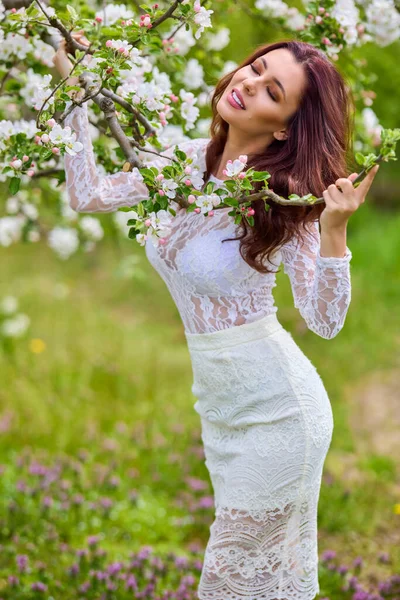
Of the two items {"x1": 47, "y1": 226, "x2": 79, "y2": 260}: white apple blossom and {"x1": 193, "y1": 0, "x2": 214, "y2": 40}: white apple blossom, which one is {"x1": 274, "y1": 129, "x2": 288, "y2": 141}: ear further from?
{"x1": 47, "y1": 226, "x2": 79, "y2": 260}: white apple blossom

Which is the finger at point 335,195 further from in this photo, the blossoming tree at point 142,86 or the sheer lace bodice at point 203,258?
the sheer lace bodice at point 203,258

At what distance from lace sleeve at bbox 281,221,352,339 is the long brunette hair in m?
0.05

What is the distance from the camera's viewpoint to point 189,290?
237 centimetres

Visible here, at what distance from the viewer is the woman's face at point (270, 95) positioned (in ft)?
7.31

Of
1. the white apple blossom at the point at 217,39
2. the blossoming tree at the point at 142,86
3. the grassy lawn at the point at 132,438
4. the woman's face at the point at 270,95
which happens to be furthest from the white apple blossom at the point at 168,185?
the grassy lawn at the point at 132,438

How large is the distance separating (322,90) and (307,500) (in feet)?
4.21

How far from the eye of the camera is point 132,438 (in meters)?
4.76

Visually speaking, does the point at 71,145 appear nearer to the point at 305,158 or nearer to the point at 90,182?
the point at 90,182

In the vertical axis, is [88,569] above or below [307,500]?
below

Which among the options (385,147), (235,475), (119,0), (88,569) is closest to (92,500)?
(88,569)

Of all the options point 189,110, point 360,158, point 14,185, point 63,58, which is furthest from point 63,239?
point 360,158

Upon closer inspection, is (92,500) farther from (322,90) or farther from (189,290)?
(322,90)

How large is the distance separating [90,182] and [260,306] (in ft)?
2.19

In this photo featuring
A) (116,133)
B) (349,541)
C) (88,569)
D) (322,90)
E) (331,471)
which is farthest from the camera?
(331,471)
